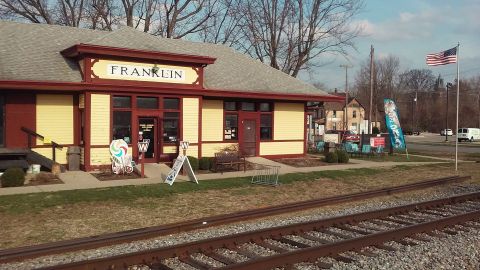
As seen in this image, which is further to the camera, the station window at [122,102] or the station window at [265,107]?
the station window at [265,107]

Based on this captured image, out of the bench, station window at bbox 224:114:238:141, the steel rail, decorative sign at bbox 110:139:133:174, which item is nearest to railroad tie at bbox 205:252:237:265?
the steel rail

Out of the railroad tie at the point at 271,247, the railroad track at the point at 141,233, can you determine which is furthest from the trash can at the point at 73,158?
the railroad tie at the point at 271,247

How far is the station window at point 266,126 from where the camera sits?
79.3ft

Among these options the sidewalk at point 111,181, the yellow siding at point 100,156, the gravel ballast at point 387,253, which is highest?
the yellow siding at point 100,156

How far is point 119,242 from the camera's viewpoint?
29.1ft

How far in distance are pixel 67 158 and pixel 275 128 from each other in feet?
34.0

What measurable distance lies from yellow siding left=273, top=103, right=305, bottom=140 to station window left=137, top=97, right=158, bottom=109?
700 cm

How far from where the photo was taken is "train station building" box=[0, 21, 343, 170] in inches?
706

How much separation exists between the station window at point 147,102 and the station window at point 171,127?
1.99 feet

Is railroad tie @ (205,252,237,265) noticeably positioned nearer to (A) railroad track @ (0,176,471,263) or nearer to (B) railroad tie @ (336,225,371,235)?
(A) railroad track @ (0,176,471,263)

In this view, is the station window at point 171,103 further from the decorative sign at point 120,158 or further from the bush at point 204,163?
the decorative sign at point 120,158

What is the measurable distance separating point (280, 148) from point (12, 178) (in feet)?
44.2

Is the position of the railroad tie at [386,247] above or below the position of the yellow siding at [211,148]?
below

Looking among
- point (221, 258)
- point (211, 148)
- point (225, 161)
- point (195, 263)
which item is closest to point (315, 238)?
point (221, 258)
